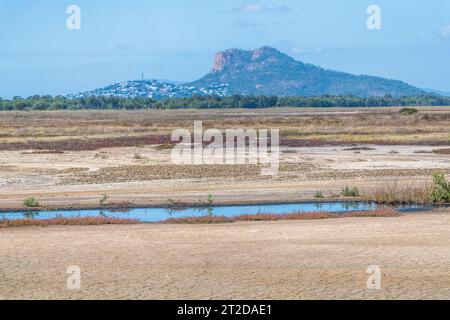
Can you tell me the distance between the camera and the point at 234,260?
59.5 ft

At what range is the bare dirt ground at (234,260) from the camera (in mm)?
15242

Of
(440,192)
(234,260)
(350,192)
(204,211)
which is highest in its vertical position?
(440,192)

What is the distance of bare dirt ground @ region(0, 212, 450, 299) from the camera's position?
1524 cm

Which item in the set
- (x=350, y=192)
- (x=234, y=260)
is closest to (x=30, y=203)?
(x=350, y=192)

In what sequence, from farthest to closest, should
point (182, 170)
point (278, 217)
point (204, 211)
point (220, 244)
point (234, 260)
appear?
point (182, 170)
point (204, 211)
point (278, 217)
point (220, 244)
point (234, 260)

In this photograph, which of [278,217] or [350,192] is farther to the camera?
[350,192]

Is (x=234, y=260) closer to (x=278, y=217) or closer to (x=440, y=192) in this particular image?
(x=278, y=217)

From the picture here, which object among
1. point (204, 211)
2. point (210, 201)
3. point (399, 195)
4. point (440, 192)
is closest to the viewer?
point (204, 211)

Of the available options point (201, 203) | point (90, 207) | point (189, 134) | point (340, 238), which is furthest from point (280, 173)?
point (189, 134)

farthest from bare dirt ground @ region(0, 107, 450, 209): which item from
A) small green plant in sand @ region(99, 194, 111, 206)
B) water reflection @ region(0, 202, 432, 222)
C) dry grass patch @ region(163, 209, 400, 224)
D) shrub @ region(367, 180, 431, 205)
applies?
dry grass patch @ region(163, 209, 400, 224)

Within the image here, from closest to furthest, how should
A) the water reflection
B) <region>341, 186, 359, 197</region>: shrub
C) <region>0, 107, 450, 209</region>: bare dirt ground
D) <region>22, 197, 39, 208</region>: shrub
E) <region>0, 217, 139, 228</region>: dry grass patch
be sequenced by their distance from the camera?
<region>0, 217, 139, 228</region>: dry grass patch < the water reflection < <region>22, 197, 39, 208</region>: shrub < <region>341, 186, 359, 197</region>: shrub < <region>0, 107, 450, 209</region>: bare dirt ground

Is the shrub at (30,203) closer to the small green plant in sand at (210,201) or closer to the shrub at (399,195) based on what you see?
the small green plant in sand at (210,201)

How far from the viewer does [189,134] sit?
80375 millimetres

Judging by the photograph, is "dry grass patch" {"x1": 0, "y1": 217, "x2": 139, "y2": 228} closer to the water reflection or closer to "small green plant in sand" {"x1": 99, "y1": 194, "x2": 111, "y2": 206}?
the water reflection
